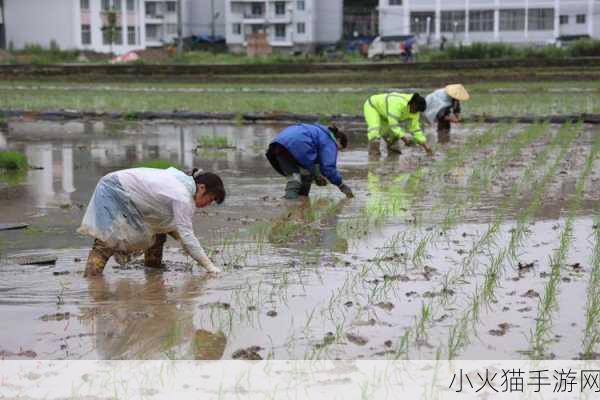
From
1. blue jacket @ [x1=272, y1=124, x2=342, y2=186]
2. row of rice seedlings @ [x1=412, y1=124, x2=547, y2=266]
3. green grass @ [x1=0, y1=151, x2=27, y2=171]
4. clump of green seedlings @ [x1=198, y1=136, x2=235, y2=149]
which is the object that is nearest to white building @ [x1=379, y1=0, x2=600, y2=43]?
row of rice seedlings @ [x1=412, y1=124, x2=547, y2=266]

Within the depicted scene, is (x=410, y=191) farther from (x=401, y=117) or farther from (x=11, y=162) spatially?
(x=11, y=162)

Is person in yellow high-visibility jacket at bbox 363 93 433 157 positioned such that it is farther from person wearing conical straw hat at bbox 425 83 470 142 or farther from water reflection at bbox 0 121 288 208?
person wearing conical straw hat at bbox 425 83 470 142

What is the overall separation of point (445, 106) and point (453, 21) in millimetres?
48427

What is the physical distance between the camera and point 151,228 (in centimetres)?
674

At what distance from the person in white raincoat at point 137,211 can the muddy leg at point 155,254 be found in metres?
0.17

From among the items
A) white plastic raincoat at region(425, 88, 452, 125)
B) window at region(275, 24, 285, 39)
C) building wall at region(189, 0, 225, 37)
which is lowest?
white plastic raincoat at region(425, 88, 452, 125)

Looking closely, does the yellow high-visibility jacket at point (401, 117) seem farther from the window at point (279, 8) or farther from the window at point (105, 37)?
the window at point (279, 8)

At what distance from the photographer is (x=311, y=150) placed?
32.4ft

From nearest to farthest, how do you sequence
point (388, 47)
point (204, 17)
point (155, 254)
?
point (155, 254)
point (388, 47)
point (204, 17)

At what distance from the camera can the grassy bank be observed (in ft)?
70.5

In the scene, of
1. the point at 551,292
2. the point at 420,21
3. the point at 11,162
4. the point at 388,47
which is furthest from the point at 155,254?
the point at 420,21

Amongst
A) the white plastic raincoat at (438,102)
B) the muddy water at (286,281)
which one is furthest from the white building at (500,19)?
the muddy water at (286,281)

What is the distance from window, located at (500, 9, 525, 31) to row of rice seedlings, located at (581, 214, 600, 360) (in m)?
57.7

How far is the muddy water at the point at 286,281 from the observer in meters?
5.20
